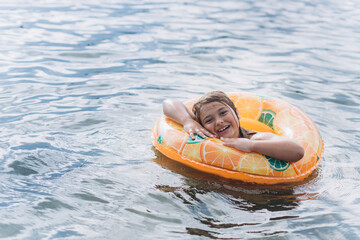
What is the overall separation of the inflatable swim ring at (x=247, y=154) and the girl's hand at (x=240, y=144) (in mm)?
34

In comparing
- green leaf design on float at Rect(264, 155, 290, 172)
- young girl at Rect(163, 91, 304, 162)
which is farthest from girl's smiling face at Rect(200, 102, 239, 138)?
green leaf design on float at Rect(264, 155, 290, 172)

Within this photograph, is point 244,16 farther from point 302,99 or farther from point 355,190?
point 355,190

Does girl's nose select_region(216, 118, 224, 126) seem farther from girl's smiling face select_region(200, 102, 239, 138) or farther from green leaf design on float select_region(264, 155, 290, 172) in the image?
green leaf design on float select_region(264, 155, 290, 172)

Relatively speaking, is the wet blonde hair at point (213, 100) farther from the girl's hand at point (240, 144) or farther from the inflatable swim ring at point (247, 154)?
the girl's hand at point (240, 144)

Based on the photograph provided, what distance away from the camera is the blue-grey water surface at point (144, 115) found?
3.51m

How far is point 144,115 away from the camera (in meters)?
5.91

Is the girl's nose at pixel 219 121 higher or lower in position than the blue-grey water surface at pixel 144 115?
higher

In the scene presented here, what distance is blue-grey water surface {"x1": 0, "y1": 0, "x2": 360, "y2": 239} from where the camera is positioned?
3514mm

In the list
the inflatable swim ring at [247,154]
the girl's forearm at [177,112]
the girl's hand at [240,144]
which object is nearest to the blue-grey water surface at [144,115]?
the inflatable swim ring at [247,154]

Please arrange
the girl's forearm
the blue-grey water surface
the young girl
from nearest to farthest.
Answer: the blue-grey water surface < the young girl < the girl's forearm

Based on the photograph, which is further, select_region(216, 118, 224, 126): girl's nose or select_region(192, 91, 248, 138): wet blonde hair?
select_region(192, 91, 248, 138): wet blonde hair

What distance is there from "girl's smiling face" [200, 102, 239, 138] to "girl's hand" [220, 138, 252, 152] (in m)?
0.16

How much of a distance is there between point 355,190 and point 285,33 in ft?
27.4

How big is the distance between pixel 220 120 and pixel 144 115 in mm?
1793
